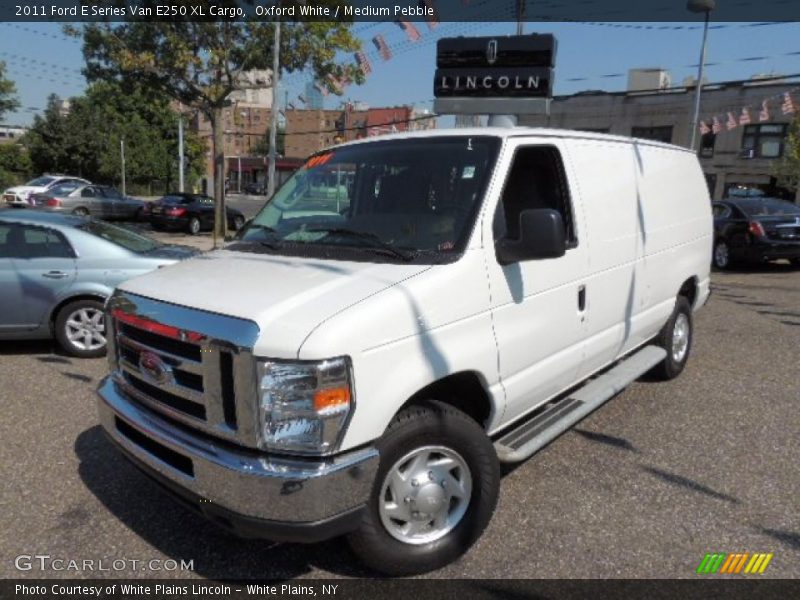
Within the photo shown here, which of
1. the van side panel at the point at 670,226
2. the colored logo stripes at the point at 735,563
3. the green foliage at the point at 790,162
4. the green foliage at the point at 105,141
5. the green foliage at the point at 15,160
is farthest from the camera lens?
the green foliage at the point at 15,160

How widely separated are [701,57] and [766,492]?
2082 cm

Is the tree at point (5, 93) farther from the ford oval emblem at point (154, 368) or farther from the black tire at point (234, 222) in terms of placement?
the ford oval emblem at point (154, 368)

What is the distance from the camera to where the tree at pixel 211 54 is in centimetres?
1659

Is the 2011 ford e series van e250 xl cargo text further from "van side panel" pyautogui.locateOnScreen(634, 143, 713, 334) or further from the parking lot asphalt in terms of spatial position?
"van side panel" pyautogui.locateOnScreen(634, 143, 713, 334)

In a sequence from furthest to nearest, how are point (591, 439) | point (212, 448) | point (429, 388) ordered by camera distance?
1. point (591, 439)
2. point (429, 388)
3. point (212, 448)

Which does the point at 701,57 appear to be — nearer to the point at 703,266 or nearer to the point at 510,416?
the point at 703,266

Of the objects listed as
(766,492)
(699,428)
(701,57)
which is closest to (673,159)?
(699,428)

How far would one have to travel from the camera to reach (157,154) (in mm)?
53844

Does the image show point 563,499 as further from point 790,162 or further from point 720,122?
point 720,122

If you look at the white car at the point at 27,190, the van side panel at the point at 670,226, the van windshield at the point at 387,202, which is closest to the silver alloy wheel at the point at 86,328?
the van windshield at the point at 387,202

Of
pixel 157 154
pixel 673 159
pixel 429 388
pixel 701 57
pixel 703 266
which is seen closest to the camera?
pixel 429 388

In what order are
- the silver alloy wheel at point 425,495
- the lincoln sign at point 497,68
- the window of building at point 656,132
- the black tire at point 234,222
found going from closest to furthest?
the silver alloy wheel at point 425,495, the lincoln sign at point 497,68, the black tire at point 234,222, the window of building at point 656,132

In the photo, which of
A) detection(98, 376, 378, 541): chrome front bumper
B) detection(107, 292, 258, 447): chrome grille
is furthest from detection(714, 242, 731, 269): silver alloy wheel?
detection(107, 292, 258, 447): chrome grille

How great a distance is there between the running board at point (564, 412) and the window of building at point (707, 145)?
38153mm
